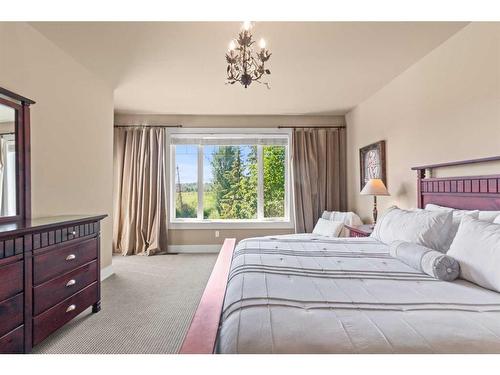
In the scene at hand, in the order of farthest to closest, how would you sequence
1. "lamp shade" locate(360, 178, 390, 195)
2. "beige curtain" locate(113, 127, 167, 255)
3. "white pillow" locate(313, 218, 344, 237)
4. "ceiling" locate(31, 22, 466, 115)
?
"beige curtain" locate(113, 127, 167, 255) → "white pillow" locate(313, 218, 344, 237) → "lamp shade" locate(360, 178, 390, 195) → "ceiling" locate(31, 22, 466, 115)

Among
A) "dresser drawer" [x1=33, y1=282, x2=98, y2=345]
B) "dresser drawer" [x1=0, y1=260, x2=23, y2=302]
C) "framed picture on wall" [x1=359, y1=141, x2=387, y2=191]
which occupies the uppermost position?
"framed picture on wall" [x1=359, y1=141, x2=387, y2=191]

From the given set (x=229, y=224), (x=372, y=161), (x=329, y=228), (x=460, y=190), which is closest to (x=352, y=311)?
(x=460, y=190)

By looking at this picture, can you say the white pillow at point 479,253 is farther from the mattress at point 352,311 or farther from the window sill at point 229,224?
the window sill at point 229,224

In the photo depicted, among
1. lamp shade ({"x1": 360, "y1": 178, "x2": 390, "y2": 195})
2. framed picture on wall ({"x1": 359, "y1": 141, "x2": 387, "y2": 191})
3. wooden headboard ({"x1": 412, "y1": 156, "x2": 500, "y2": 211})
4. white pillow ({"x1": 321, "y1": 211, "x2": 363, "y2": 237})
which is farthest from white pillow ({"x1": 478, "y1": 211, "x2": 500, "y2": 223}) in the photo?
white pillow ({"x1": 321, "y1": 211, "x2": 363, "y2": 237})

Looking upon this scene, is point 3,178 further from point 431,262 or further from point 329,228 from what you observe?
point 329,228

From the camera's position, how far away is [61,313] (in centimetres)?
213

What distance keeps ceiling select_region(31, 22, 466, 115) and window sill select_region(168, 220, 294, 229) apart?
207 centimetres

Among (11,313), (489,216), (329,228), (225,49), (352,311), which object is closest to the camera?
(352,311)

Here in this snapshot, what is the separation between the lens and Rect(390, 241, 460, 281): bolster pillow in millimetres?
1510

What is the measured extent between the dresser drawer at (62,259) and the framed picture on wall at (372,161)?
3.48 meters

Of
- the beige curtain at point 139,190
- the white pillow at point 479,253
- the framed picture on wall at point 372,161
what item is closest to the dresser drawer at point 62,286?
the beige curtain at point 139,190

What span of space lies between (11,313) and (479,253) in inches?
104

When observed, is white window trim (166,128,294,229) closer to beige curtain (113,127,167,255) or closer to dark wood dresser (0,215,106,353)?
beige curtain (113,127,167,255)
